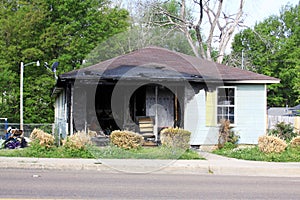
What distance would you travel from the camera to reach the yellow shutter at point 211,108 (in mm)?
20797

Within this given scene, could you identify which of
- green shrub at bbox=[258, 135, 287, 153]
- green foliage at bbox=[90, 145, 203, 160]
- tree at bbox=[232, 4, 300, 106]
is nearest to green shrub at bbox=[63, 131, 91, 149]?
green foliage at bbox=[90, 145, 203, 160]

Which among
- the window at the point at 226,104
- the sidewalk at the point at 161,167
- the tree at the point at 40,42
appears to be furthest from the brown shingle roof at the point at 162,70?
the tree at the point at 40,42

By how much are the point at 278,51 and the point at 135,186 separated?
5100 centimetres

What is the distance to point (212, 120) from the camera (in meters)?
20.8

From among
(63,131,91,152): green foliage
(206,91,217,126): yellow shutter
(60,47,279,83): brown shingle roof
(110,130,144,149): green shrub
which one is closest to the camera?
(63,131,91,152): green foliage

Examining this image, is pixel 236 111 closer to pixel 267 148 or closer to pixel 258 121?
pixel 258 121

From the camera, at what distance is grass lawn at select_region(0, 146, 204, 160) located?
16609 mm

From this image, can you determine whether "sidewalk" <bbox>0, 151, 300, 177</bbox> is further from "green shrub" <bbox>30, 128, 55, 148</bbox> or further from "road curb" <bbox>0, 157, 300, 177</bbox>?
"green shrub" <bbox>30, 128, 55, 148</bbox>

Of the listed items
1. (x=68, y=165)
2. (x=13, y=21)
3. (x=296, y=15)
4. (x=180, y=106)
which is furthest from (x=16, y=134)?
(x=296, y=15)

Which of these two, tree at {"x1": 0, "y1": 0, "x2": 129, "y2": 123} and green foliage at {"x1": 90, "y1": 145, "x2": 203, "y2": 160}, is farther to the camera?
tree at {"x1": 0, "y1": 0, "x2": 129, "y2": 123}

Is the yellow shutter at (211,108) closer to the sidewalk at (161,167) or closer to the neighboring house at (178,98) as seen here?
the neighboring house at (178,98)

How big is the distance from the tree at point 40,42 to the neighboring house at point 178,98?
16897 mm

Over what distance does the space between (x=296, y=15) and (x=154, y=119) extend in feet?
155

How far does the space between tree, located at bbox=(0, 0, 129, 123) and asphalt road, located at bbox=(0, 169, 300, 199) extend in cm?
2471
